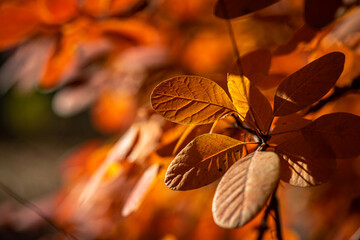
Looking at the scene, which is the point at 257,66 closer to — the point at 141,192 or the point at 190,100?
the point at 190,100

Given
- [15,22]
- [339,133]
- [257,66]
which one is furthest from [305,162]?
[15,22]

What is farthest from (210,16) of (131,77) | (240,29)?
(131,77)

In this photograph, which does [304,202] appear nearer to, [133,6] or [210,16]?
[210,16]

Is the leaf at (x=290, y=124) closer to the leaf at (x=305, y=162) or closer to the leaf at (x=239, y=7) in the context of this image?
the leaf at (x=305, y=162)

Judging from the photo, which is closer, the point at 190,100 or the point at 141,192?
the point at 190,100

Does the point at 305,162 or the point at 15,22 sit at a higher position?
the point at 15,22

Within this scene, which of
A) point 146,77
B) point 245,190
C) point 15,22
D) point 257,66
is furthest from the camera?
point 146,77
